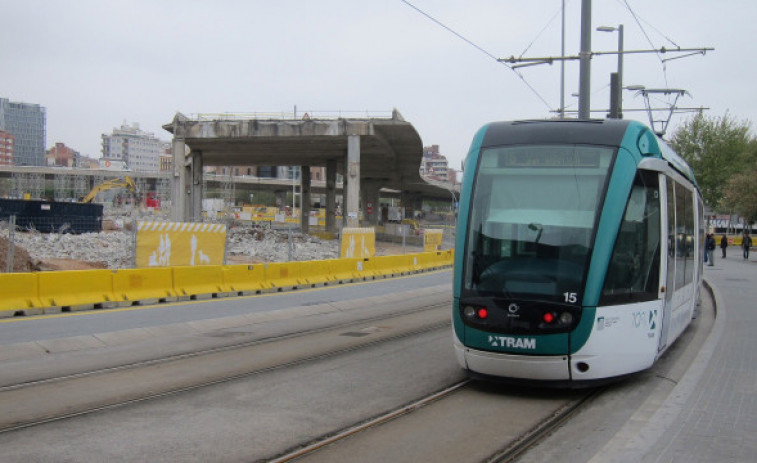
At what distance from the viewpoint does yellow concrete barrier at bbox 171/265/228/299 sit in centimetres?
1722

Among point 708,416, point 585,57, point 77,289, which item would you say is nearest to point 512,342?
point 708,416

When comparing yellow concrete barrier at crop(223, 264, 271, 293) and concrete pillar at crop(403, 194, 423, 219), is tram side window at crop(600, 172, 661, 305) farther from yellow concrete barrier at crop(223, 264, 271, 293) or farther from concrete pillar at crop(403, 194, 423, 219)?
concrete pillar at crop(403, 194, 423, 219)

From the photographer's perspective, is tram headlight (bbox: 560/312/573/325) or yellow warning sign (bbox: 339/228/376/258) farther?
yellow warning sign (bbox: 339/228/376/258)

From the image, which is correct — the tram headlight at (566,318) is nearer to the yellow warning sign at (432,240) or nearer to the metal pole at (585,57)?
the metal pole at (585,57)

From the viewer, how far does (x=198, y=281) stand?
58.5 feet

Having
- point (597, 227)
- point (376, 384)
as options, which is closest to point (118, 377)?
point (376, 384)

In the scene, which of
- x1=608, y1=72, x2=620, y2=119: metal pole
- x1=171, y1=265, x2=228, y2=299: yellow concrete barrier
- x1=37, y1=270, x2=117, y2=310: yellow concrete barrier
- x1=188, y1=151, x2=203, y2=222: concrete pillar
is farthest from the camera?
x1=188, y1=151, x2=203, y2=222: concrete pillar

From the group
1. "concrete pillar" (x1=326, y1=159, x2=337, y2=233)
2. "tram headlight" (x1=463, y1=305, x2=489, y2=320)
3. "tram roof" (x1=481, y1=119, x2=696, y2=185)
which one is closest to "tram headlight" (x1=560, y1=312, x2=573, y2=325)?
"tram headlight" (x1=463, y1=305, x2=489, y2=320)

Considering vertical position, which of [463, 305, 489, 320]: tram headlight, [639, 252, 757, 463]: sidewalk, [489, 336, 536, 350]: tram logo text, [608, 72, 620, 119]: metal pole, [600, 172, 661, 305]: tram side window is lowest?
[639, 252, 757, 463]: sidewalk

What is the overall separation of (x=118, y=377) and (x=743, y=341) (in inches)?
378

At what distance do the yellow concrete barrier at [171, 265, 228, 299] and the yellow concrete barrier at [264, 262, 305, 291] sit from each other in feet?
6.76

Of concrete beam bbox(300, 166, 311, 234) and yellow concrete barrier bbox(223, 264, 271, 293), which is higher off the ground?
concrete beam bbox(300, 166, 311, 234)

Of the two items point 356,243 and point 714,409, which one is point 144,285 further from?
point 714,409

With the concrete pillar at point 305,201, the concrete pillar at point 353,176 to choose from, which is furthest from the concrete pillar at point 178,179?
the concrete pillar at point 305,201
